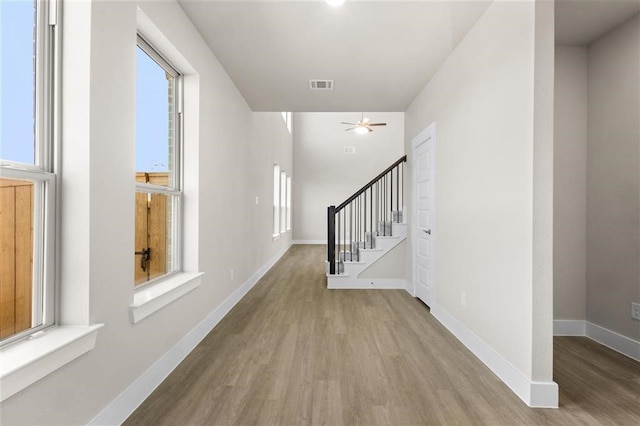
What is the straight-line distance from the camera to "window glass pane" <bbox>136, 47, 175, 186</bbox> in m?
2.37

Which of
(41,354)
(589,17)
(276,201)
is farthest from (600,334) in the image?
(276,201)

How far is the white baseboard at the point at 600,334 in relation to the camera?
277cm

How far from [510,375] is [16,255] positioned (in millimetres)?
2787

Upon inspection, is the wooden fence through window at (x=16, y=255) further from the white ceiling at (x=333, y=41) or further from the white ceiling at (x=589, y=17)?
the white ceiling at (x=589, y=17)

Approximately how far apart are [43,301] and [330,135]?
10.7 metres

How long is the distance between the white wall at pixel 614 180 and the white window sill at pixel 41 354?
3.79 m

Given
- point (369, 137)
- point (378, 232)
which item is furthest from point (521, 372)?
point (369, 137)

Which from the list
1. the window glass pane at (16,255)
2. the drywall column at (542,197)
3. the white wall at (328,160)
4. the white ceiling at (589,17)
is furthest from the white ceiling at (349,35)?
the white wall at (328,160)

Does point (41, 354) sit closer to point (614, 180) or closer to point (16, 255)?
point (16, 255)

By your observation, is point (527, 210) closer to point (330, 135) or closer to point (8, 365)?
point (8, 365)

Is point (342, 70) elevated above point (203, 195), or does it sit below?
above

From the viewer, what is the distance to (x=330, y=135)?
11688 millimetres

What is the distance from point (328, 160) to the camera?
1170cm

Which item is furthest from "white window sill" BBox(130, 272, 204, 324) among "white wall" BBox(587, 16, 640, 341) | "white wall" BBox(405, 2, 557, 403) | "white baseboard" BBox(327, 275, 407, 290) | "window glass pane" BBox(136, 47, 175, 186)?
"white wall" BBox(587, 16, 640, 341)
